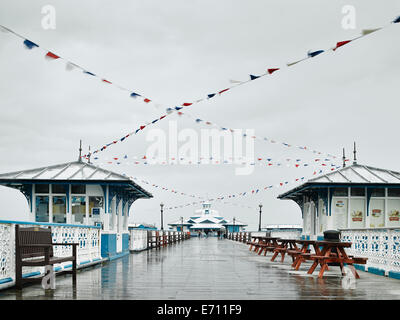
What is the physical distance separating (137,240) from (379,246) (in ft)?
41.6

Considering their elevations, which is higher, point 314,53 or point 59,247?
point 314,53

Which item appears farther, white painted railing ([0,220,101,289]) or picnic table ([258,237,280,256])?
picnic table ([258,237,280,256])

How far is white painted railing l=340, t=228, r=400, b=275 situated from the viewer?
426 inches

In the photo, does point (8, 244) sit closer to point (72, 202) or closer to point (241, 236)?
point (72, 202)

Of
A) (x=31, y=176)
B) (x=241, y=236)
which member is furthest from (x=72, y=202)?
(x=241, y=236)

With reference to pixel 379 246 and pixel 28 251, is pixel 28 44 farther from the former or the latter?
pixel 379 246

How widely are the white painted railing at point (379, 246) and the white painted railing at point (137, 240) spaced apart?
9.70m

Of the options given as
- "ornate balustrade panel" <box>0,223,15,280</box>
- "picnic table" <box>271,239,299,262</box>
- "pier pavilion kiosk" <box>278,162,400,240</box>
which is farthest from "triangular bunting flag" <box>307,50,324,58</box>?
"pier pavilion kiosk" <box>278,162,400,240</box>

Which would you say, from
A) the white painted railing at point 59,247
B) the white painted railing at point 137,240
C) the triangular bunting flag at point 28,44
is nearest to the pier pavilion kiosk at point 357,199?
the white painted railing at point 137,240

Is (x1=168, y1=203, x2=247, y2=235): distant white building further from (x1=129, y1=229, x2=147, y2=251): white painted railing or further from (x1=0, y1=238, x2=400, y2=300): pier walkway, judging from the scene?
(x1=0, y1=238, x2=400, y2=300): pier walkway

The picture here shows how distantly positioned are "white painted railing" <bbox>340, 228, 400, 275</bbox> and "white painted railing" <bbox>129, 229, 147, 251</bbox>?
970cm

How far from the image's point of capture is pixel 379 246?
38.7ft

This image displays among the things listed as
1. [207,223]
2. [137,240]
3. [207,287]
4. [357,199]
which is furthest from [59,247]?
[207,223]

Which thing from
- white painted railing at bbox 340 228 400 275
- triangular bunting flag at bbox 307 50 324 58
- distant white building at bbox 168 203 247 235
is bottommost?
distant white building at bbox 168 203 247 235
